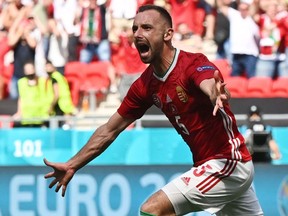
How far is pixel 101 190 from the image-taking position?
37.6 feet

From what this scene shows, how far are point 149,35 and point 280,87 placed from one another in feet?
28.1

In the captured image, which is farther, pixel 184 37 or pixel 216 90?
pixel 184 37

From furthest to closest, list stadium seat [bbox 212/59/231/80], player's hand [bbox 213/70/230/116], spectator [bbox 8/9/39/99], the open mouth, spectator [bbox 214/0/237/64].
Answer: spectator [bbox 214/0/237/64]
stadium seat [bbox 212/59/231/80]
spectator [bbox 8/9/39/99]
the open mouth
player's hand [bbox 213/70/230/116]

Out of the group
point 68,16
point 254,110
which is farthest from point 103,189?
point 68,16

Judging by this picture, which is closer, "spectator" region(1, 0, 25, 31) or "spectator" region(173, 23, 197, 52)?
"spectator" region(173, 23, 197, 52)

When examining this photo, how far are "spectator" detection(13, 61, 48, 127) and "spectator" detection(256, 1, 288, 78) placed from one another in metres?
3.53

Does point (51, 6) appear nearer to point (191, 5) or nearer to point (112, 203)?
point (191, 5)

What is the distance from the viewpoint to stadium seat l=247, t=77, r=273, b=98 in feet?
50.2

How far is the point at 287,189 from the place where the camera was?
1155 cm

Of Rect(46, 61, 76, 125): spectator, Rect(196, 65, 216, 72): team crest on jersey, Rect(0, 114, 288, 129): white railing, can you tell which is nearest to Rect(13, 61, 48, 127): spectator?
Rect(46, 61, 76, 125): spectator

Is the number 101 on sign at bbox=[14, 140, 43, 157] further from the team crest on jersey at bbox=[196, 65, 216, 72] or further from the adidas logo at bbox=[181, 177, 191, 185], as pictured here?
the team crest on jersey at bbox=[196, 65, 216, 72]

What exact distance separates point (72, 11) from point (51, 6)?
0.37 metres

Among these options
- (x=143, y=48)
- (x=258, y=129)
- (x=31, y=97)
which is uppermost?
(x=143, y=48)

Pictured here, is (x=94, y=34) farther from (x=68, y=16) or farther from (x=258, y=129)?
(x=258, y=129)
